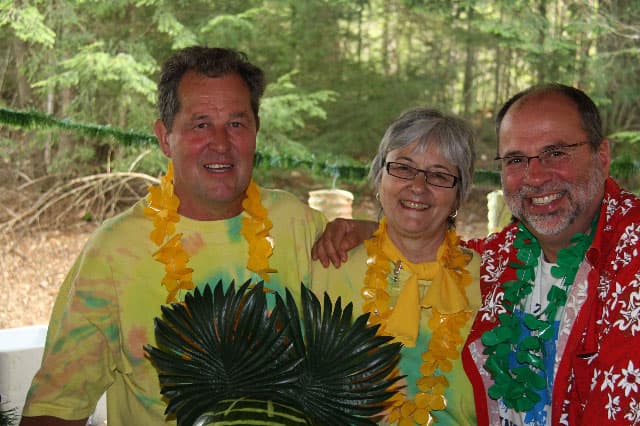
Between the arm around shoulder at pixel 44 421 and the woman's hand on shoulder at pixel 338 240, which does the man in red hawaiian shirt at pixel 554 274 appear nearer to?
the woman's hand on shoulder at pixel 338 240

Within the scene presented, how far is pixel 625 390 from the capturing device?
148 centimetres

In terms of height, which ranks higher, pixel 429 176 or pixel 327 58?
pixel 327 58

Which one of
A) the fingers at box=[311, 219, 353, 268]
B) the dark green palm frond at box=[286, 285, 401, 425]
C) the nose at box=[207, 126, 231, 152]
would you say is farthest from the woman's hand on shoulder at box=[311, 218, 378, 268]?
the dark green palm frond at box=[286, 285, 401, 425]

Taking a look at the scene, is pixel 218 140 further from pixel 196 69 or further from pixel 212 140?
pixel 196 69

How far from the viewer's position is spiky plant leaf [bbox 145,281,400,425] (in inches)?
27.8

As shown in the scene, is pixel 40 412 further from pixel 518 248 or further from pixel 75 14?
pixel 75 14

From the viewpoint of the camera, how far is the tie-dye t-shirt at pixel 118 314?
5.09ft

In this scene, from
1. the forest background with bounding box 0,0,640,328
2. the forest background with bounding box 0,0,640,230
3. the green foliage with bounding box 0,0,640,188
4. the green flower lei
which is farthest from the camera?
the green foliage with bounding box 0,0,640,188

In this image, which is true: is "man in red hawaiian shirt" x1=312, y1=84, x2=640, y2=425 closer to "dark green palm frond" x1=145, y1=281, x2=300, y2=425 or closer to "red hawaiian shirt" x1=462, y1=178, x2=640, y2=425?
"red hawaiian shirt" x1=462, y1=178, x2=640, y2=425

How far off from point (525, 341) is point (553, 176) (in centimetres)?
44

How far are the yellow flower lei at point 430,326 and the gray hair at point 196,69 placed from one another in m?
0.55

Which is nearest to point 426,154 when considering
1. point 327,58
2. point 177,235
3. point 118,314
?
point 177,235

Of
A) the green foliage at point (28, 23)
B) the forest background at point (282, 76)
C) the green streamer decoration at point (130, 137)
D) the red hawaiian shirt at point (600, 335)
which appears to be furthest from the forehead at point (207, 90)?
the green foliage at point (28, 23)

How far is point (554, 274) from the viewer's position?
5.82 ft
